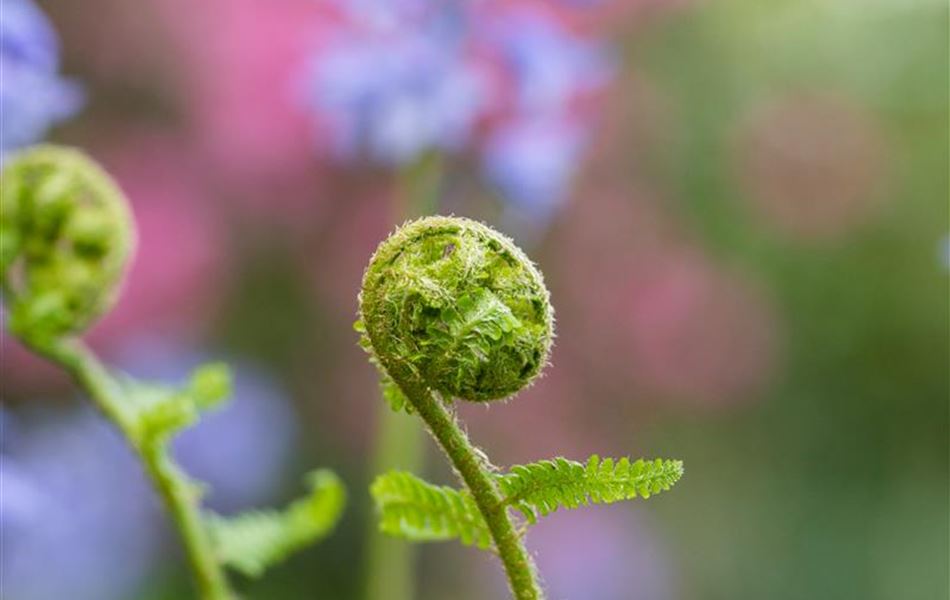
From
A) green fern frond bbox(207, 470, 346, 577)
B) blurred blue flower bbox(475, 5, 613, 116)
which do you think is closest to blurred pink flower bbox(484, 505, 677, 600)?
blurred blue flower bbox(475, 5, 613, 116)

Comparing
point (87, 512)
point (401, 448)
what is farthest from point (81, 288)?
point (87, 512)

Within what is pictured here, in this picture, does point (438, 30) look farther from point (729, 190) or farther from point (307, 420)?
point (729, 190)

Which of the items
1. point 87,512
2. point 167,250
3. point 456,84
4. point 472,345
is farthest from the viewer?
point 167,250

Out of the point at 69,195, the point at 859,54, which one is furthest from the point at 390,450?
the point at 859,54

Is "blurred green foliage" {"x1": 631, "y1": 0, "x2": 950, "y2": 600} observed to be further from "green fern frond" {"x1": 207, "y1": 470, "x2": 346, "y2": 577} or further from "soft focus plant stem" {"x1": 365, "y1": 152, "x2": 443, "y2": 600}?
"green fern frond" {"x1": 207, "y1": 470, "x2": 346, "y2": 577}

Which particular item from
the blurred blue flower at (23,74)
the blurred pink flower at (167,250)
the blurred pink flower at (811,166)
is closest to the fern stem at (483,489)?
the blurred blue flower at (23,74)

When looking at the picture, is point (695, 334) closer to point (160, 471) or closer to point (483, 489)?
point (160, 471)

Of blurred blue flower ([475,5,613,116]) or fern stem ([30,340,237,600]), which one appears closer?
fern stem ([30,340,237,600])
